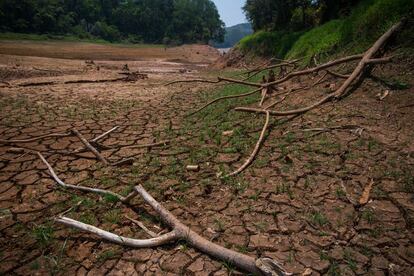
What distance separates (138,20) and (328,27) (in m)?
68.4

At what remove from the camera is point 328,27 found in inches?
344

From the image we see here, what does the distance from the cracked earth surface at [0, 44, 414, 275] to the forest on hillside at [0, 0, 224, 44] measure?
55837mm

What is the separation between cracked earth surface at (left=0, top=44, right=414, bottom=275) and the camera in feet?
6.04

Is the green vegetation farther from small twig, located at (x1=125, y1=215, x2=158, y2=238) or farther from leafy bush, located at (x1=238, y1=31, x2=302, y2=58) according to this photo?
small twig, located at (x1=125, y1=215, x2=158, y2=238)

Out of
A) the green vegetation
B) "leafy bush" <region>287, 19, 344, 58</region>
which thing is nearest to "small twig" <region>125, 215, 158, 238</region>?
the green vegetation

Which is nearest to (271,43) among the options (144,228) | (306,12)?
(306,12)

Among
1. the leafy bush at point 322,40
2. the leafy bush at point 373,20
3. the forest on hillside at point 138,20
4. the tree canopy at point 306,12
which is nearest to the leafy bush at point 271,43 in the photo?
the tree canopy at point 306,12

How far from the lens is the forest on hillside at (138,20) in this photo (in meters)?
58.9

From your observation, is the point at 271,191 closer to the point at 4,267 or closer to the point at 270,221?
the point at 270,221

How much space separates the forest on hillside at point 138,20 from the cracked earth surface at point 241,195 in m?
55.8

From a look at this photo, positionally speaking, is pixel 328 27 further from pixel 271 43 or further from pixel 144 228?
pixel 144 228

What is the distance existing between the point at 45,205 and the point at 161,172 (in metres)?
1.10

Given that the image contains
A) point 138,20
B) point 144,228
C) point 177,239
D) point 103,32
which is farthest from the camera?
point 138,20

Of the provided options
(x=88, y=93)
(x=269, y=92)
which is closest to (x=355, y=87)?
(x=269, y=92)
